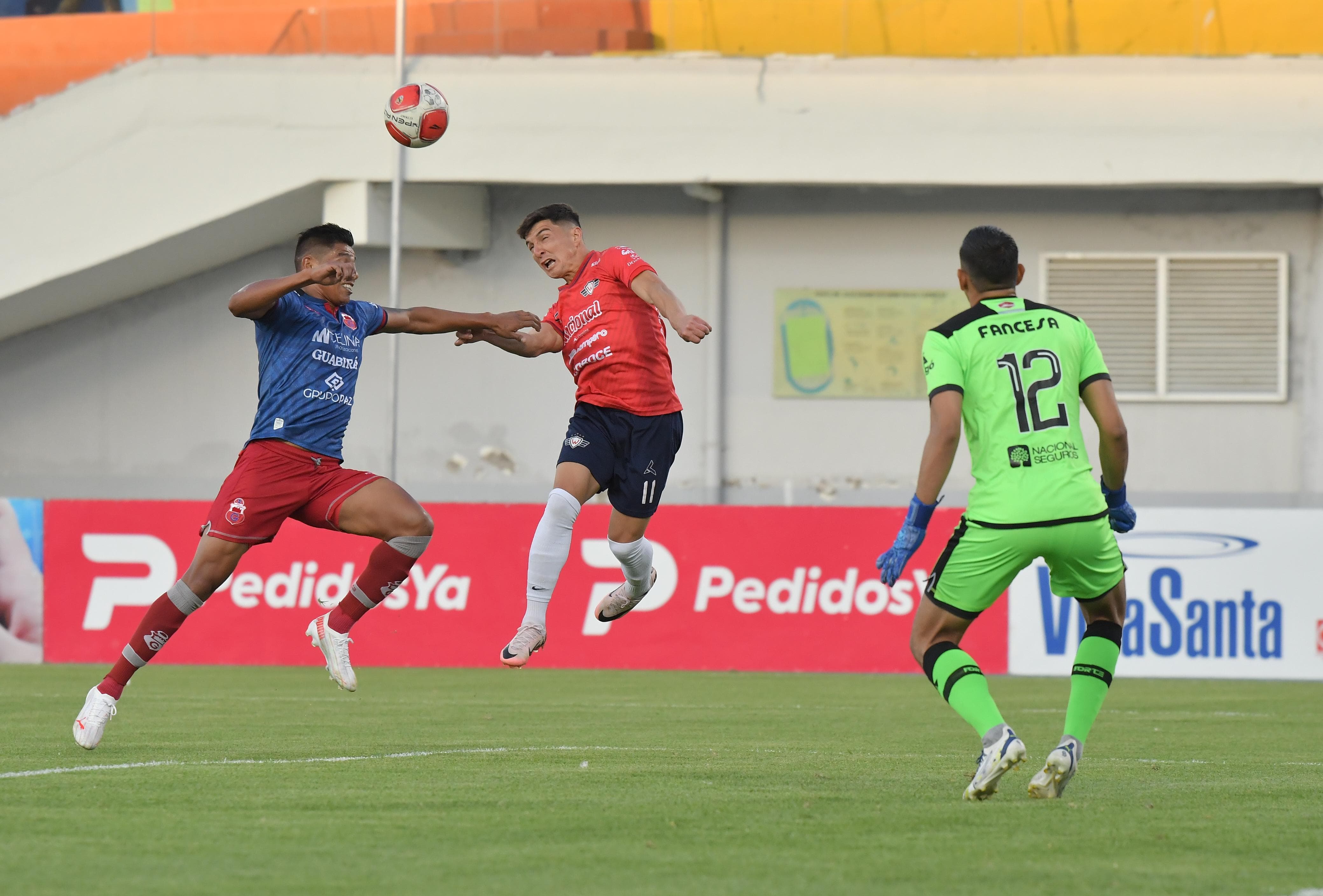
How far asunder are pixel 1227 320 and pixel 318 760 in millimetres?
Answer: 16691

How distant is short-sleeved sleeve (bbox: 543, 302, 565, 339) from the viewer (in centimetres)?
830

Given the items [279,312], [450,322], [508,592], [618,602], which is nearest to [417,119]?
[450,322]

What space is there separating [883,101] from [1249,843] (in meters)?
15.6

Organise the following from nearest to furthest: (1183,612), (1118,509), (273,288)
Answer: (1118,509) < (273,288) < (1183,612)

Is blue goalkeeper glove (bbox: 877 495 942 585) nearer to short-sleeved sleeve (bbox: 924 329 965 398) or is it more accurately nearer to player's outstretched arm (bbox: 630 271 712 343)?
short-sleeved sleeve (bbox: 924 329 965 398)

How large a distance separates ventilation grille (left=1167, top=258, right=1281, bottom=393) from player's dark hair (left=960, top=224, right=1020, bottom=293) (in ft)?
52.4

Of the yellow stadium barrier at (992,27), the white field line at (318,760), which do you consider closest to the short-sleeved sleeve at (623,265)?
the white field line at (318,760)

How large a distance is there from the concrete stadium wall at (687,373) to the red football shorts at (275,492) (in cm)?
1323

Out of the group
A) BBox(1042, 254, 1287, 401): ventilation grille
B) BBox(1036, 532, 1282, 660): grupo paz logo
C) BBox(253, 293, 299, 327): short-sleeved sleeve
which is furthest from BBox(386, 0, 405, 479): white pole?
BBox(253, 293, 299, 327): short-sleeved sleeve

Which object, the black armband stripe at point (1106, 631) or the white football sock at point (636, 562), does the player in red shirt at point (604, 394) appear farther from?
the black armband stripe at point (1106, 631)

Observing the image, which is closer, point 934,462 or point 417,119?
point 934,462

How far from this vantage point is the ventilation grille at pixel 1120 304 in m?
20.9

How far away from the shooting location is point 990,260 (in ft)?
18.7

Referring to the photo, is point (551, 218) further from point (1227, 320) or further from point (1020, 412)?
point (1227, 320)
